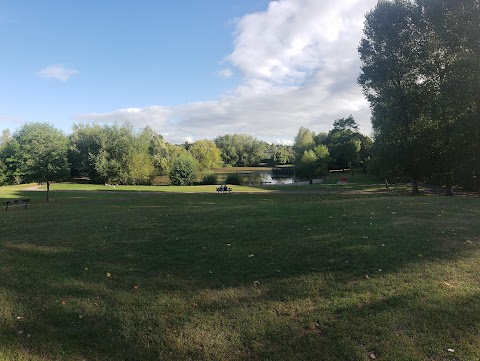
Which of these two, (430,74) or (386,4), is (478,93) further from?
(386,4)

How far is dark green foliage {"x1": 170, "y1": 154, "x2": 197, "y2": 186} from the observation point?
69.1 m

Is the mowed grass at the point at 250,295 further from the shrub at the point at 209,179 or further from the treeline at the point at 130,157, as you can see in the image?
the shrub at the point at 209,179

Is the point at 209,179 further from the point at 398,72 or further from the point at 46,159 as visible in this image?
the point at 398,72

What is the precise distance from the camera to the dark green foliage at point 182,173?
227ft

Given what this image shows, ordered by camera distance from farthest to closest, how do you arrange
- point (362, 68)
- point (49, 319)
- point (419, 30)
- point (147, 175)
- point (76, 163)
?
point (76, 163) < point (147, 175) < point (362, 68) < point (419, 30) < point (49, 319)

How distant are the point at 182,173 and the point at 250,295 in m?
65.2

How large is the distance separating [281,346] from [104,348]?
6.93 feet

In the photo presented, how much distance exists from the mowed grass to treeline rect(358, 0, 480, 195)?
60.2 feet

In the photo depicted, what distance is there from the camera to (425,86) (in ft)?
85.2

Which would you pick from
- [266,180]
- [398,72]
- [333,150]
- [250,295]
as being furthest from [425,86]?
[333,150]

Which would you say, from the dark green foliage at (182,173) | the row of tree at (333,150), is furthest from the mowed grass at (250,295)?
the row of tree at (333,150)

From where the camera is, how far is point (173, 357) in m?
3.85

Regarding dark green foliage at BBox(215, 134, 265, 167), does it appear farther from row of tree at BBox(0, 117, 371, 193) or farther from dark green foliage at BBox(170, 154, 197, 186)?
dark green foliage at BBox(170, 154, 197, 186)

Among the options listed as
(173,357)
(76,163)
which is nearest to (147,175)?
(76,163)
